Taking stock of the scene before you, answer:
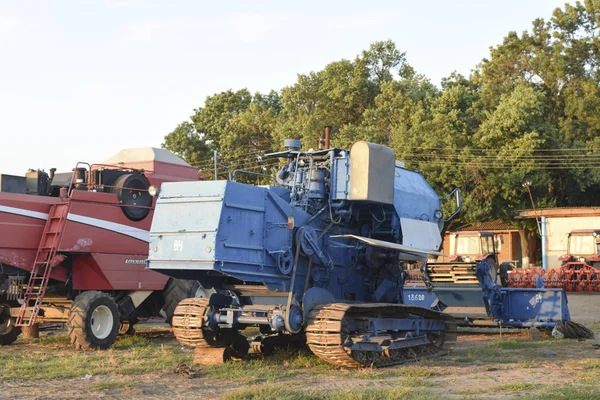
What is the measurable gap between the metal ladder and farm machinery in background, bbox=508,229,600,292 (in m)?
24.3

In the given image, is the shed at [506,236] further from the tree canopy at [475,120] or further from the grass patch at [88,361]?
the grass patch at [88,361]

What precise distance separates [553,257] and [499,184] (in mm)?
5052

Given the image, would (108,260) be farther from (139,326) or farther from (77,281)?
(139,326)

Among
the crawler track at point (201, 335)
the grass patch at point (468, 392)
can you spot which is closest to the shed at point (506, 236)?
the crawler track at point (201, 335)

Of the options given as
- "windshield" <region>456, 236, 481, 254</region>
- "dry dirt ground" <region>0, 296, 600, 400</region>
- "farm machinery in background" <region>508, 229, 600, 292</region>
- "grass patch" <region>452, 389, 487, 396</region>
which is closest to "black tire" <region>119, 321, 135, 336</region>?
"dry dirt ground" <region>0, 296, 600, 400</region>

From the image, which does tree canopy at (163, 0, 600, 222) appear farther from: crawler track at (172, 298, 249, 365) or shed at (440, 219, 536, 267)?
crawler track at (172, 298, 249, 365)

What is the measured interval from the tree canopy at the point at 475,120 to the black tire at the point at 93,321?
30.8 meters

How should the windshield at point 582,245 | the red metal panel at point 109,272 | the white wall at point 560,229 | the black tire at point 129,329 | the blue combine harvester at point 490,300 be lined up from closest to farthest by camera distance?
the red metal panel at point 109,272, the blue combine harvester at point 490,300, the black tire at point 129,329, the windshield at point 582,245, the white wall at point 560,229

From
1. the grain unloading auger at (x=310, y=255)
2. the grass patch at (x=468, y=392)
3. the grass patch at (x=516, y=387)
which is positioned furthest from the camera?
the grain unloading auger at (x=310, y=255)

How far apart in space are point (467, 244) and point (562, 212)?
5886 millimetres

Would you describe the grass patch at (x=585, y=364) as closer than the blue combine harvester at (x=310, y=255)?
No

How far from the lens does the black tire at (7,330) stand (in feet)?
51.6

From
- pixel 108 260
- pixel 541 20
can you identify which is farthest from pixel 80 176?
pixel 541 20

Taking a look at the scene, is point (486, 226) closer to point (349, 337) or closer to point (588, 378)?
point (349, 337)
